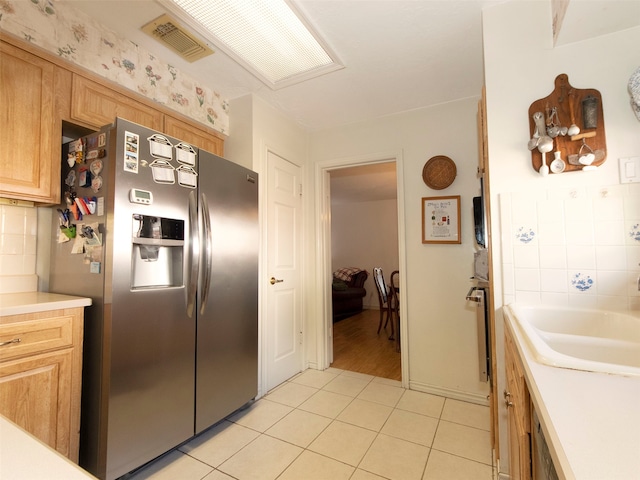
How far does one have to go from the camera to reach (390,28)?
1.67 m

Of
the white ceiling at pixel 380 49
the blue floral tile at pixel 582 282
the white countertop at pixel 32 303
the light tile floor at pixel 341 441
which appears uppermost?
the white ceiling at pixel 380 49

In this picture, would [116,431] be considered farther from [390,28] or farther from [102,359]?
[390,28]

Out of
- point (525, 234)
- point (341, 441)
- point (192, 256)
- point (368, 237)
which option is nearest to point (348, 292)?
point (368, 237)

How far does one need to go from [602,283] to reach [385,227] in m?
5.26

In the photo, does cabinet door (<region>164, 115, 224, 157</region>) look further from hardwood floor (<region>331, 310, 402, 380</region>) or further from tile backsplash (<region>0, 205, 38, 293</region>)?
hardwood floor (<region>331, 310, 402, 380</region>)

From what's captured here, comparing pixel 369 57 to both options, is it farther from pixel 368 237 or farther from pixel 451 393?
pixel 368 237

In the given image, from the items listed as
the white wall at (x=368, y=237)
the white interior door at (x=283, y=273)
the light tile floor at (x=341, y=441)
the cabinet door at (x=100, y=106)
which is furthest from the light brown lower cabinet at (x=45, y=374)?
the white wall at (x=368, y=237)

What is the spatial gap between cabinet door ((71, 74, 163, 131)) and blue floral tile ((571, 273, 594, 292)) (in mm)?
2498

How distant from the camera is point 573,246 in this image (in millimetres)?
1312

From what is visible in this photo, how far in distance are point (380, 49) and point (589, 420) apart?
2021mm

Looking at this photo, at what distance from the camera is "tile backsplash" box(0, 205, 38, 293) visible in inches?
59.4

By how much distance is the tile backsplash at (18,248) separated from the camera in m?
1.51

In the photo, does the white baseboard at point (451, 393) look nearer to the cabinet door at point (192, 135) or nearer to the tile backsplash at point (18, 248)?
the cabinet door at point (192, 135)

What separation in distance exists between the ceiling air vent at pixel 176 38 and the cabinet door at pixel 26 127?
0.56m
